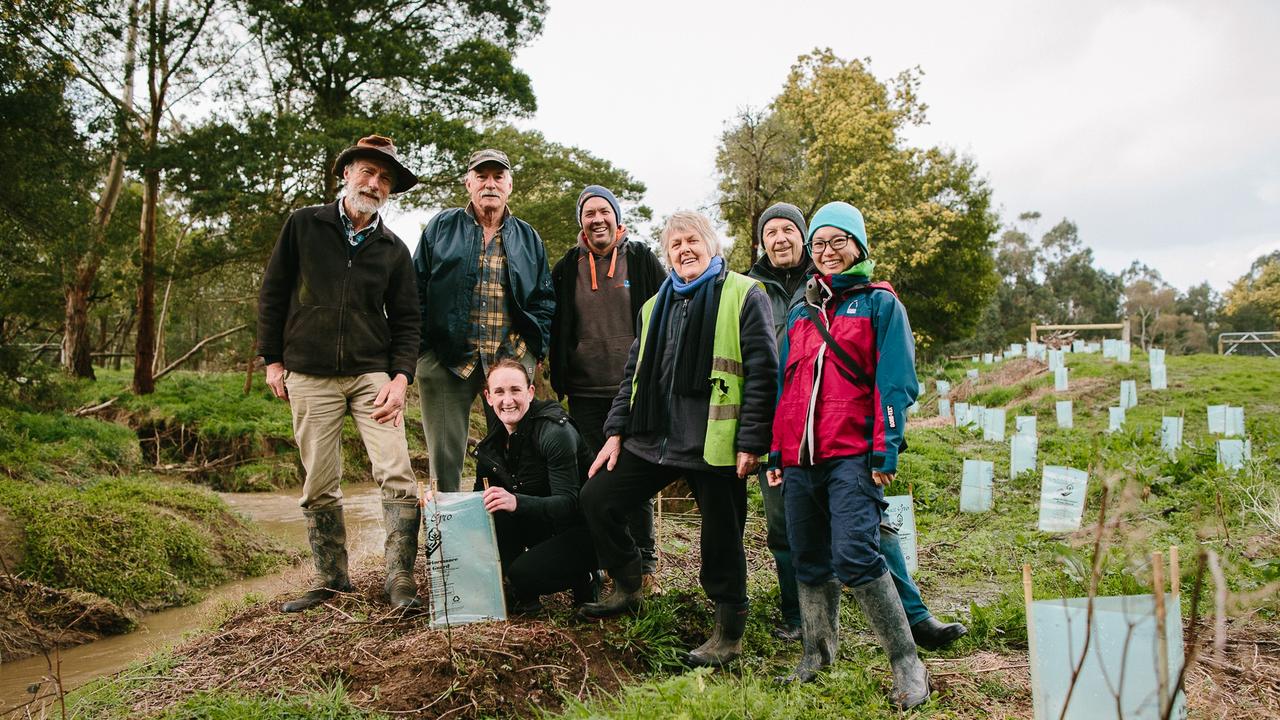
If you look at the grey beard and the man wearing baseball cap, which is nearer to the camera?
the grey beard

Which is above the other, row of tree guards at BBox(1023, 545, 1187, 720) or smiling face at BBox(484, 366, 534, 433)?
smiling face at BBox(484, 366, 534, 433)

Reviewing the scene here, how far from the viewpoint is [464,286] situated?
162 inches

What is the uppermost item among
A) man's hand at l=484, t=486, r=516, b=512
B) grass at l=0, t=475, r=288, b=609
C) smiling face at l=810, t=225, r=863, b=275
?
smiling face at l=810, t=225, r=863, b=275

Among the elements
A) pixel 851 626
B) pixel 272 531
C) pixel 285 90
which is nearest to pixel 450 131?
pixel 285 90

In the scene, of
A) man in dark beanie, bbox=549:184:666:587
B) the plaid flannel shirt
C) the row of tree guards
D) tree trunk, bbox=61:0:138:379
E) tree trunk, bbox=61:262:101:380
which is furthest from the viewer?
tree trunk, bbox=61:262:101:380

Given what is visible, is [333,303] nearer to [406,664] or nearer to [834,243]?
[406,664]

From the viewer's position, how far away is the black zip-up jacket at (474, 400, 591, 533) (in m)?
3.71

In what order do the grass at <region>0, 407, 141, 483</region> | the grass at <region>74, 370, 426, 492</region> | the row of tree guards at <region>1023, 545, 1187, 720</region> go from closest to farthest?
the row of tree guards at <region>1023, 545, 1187, 720</region>, the grass at <region>0, 407, 141, 483</region>, the grass at <region>74, 370, 426, 492</region>

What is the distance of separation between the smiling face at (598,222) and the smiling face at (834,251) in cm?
130

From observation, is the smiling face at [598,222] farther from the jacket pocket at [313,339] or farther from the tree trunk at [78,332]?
the tree trunk at [78,332]

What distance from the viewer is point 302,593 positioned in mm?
4180

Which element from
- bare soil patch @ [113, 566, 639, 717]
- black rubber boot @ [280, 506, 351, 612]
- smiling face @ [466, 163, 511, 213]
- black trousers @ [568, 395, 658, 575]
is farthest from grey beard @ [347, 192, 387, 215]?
bare soil patch @ [113, 566, 639, 717]

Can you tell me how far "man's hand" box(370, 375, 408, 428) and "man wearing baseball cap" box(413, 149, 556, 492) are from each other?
0.23 metres

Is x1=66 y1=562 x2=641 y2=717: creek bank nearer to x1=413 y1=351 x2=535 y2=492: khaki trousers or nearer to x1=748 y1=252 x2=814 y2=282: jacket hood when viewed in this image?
x1=413 y1=351 x2=535 y2=492: khaki trousers
